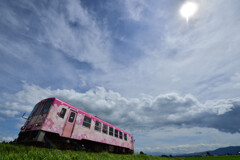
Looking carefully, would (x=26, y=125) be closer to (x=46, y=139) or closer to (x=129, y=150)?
(x=46, y=139)

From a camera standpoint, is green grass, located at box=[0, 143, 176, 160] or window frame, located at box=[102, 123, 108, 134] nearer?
green grass, located at box=[0, 143, 176, 160]

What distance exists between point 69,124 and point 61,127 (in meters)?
0.66

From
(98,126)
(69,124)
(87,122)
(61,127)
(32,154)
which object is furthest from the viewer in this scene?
(98,126)

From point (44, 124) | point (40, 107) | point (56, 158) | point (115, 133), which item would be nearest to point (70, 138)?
point (44, 124)

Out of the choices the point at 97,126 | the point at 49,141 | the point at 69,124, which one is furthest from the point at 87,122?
the point at 49,141

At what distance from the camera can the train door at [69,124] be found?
8.59 metres

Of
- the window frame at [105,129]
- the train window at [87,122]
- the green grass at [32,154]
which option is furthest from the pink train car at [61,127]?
the green grass at [32,154]

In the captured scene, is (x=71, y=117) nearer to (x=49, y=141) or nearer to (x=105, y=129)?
(x=49, y=141)

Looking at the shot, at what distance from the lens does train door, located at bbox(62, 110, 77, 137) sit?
859 centimetres

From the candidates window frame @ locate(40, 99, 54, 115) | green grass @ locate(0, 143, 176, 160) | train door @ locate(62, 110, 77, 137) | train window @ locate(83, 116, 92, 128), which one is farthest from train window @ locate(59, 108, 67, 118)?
green grass @ locate(0, 143, 176, 160)

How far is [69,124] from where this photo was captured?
352 inches

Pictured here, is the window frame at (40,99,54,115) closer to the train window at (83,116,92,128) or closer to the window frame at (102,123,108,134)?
the train window at (83,116,92,128)

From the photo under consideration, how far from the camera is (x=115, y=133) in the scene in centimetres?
1441

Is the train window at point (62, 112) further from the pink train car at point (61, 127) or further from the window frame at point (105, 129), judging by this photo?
the window frame at point (105, 129)
